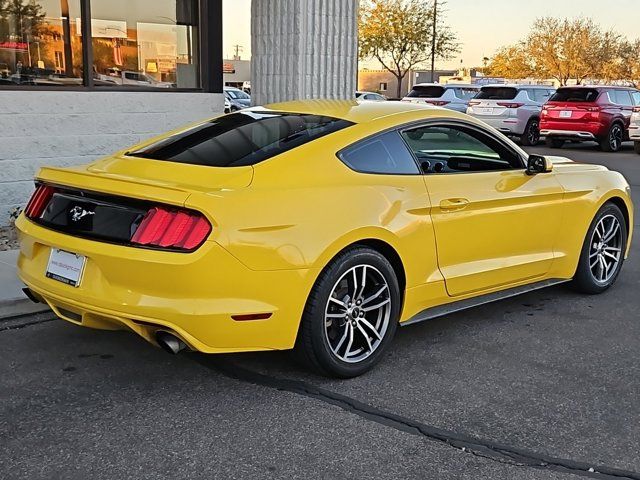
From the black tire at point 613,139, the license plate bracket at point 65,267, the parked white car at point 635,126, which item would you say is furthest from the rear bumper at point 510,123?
the license plate bracket at point 65,267

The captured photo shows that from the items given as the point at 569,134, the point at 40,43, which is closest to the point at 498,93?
the point at 569,134

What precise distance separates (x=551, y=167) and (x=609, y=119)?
51.3ft

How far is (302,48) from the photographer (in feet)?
29.2

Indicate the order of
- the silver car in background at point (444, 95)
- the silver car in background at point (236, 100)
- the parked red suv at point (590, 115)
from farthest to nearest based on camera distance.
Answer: the silver car in background at point (236, 100)
the silver car in background at point (444, 95)
the parked red suv at point (590, 115)

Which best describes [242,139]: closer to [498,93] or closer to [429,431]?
[429,431]

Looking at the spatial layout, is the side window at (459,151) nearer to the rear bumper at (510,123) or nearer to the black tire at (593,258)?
the black tire at (593,258)

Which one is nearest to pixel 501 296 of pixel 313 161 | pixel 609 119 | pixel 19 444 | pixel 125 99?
pixel 313 161

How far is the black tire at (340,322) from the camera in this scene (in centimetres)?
390

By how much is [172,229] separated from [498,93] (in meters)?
19.5

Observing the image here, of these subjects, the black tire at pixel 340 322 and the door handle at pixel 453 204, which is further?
the door handle at pixel 453 204

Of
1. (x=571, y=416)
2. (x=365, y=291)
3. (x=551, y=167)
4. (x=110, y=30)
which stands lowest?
(x=571, y=416)

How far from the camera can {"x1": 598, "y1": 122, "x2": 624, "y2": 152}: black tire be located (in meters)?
19.6

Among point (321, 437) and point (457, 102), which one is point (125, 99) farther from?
point (457, 102)

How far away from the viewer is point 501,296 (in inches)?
203
